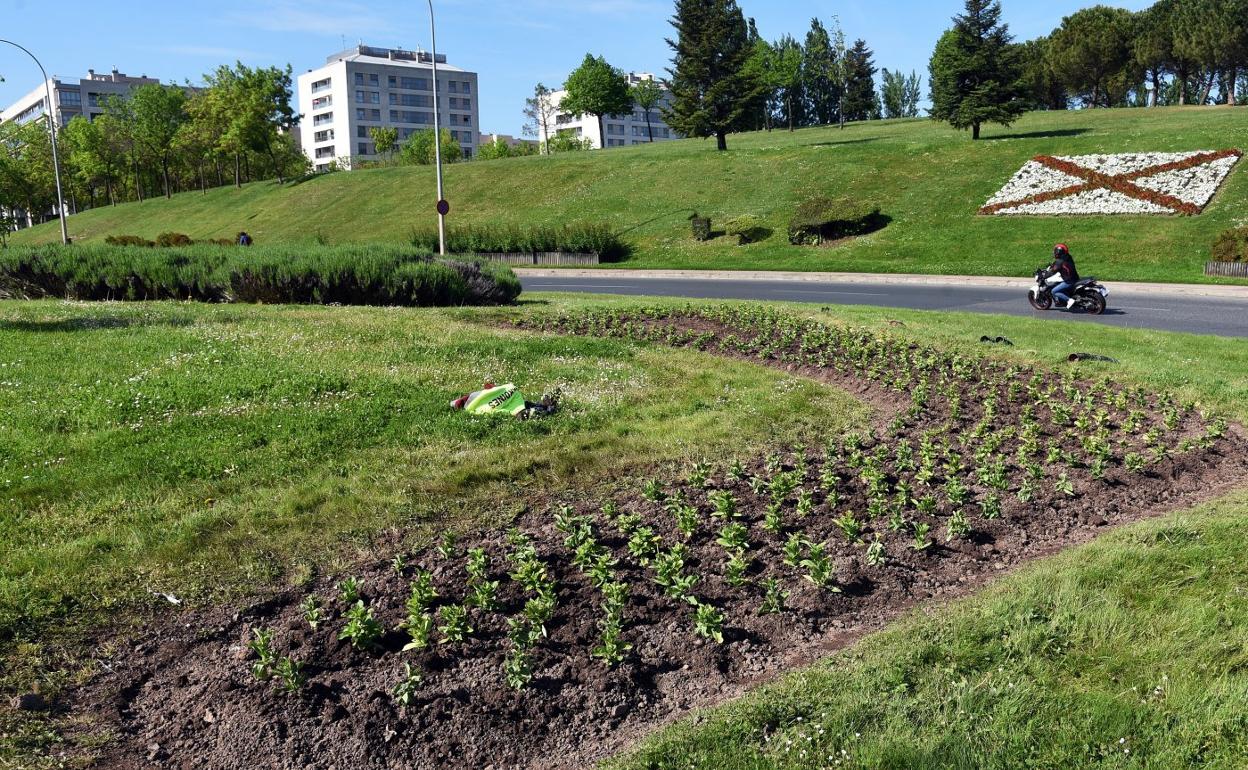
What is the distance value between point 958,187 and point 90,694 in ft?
127

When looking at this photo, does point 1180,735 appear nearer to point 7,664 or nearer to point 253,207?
point 7,664

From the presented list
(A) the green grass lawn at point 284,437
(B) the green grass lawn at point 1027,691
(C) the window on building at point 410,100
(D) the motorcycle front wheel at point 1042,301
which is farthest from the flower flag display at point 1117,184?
(C) the window on building at point 410,100

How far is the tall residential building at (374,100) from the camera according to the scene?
123688 millimetres

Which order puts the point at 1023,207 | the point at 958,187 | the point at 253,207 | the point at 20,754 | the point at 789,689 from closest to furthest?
1. the point at 20,754
2. the point at 789,689
3. the point at 1023,207
4. the point at 958,187
5. the point at 253,207

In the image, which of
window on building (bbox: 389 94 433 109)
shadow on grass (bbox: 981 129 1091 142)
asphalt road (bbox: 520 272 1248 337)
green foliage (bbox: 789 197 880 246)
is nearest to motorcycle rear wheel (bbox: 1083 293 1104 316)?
asphalt road (bbox: 520 272 1248 337)

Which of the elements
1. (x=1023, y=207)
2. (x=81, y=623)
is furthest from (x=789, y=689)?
(x=1023, y=207)

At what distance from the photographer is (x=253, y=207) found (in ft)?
206

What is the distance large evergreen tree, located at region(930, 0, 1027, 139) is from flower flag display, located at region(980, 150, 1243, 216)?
4063mm

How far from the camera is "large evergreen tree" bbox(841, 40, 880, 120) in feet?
254

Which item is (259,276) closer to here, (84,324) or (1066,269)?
(84,324)

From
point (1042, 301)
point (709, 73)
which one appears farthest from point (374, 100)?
point (1042, 301)

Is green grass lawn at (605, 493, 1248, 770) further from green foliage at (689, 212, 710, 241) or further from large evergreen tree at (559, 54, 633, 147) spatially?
large evergreen tree at (559, 54, 633, 147)

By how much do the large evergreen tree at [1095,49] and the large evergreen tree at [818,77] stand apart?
19.3 metres

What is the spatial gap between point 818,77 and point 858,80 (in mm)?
16623
